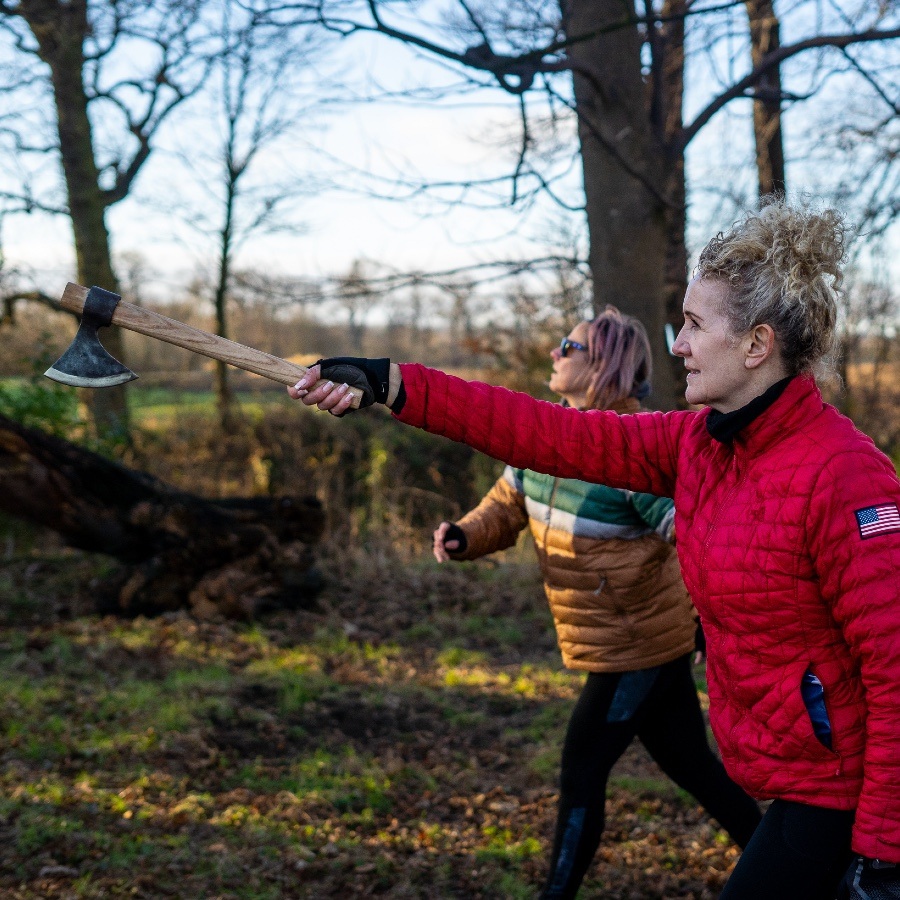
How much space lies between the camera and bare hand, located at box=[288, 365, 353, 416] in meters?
2.41

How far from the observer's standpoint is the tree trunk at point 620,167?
5828 mm

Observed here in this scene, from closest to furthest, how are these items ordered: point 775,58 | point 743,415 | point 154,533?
1. point 743,415
2. point 775,58
3. point 154,533

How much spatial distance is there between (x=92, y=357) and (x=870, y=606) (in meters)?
2.09

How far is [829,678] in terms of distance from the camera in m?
2.03

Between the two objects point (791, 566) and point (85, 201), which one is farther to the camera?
point (85, 201)

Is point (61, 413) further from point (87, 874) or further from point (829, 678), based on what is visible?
point (829, 678)

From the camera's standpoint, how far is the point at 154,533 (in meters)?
7.79

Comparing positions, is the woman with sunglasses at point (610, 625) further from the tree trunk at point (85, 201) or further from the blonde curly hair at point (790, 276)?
the tree trunk at point (85, 201)

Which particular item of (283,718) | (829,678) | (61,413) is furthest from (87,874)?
(61,413)

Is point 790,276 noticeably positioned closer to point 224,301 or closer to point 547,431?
point 547,431

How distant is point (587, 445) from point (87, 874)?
2832 millimetres

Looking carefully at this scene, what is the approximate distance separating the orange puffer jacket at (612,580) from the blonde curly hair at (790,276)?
1195 mm

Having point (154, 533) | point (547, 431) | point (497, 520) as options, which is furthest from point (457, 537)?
point (154, 533)

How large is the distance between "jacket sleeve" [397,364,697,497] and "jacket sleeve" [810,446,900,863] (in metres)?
0.57
